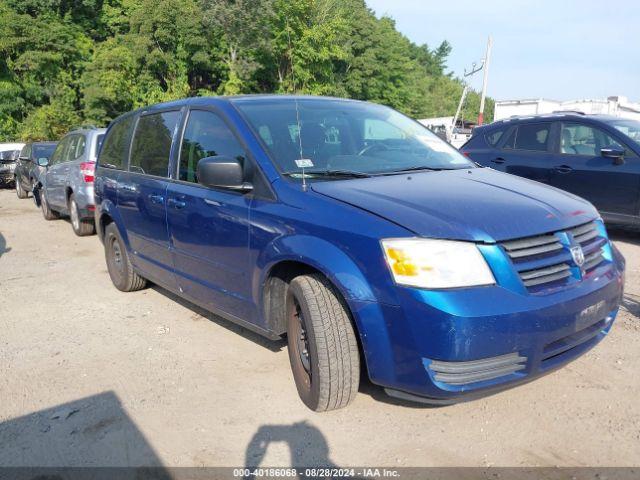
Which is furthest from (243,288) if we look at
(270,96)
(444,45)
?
(444,45)

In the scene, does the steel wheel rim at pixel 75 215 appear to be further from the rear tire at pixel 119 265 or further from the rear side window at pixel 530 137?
the rear side window at pixel 530 137

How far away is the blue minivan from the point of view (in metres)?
2.50

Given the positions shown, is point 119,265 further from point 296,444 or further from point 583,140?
point 583,140

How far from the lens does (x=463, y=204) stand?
281 cm

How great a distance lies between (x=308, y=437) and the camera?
2.87m

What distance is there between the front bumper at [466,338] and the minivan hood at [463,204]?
31 cm

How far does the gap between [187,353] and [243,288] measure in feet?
2.97

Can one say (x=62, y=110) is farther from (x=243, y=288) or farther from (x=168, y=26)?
(x=243, y=288)

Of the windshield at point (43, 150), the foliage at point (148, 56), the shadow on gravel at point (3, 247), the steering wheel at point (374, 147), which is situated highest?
the foliage at point (148, 56)

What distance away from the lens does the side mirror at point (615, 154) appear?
6766 millimetres

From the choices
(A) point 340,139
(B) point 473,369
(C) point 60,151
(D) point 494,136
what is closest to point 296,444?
(B) point 473,369

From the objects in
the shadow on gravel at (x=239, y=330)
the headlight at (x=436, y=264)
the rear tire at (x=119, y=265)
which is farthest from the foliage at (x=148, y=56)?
the headlight at (x=436, y=264)

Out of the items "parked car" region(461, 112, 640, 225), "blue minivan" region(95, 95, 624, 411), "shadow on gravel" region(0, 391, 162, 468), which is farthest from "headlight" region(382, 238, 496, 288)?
"parked car" region(461, 112, 640, 225)

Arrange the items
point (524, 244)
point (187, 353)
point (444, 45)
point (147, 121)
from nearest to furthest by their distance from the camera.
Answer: point (524, 244) → point (187, 353) → point (147, 121) → point (444, 45)
